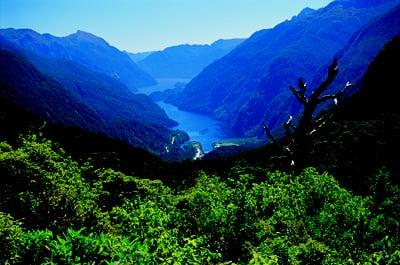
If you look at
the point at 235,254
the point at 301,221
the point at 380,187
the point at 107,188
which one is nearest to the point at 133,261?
the point at 235,254

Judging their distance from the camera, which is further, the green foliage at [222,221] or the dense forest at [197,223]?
the green foliage at [222,221]

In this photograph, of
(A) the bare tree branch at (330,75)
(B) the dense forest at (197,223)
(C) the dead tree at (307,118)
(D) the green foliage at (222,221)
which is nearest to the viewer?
(B) the dense forest at (197,223)

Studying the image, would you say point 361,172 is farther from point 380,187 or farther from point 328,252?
point 328,252

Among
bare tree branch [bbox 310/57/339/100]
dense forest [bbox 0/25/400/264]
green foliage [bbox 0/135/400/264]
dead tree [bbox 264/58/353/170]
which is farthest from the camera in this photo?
dead tree [bbox 264/58/353/170]

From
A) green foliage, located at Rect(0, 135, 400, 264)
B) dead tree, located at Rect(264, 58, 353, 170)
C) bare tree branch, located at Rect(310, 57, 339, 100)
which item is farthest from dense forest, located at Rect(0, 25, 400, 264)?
bare tree branch, located at Rect(310, 57, 339, 100)

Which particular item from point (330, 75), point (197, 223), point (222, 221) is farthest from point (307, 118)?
point (197, 223)

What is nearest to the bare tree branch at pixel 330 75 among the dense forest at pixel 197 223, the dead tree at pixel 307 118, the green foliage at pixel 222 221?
the dead tree at pixel 307 118

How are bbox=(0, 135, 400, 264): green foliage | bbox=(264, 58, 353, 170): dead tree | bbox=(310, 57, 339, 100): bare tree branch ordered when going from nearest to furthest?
bbox=(0, 135, 400, 264): green foliage < bbox=(310, 57, 339, 100): bare tree branch < bbox=(264, 58, 353, 170): dead tree

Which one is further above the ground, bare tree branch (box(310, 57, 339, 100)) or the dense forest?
bare tree branch (box(310, 57, 339, 100))

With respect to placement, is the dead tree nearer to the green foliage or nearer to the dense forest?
the dense forest

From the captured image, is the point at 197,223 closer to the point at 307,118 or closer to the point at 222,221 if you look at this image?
the point at 222,221

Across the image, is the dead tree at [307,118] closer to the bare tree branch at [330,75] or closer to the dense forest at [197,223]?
the bare tree branch at [330,75]

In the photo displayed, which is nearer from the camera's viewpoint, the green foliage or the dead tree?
the green foliage
